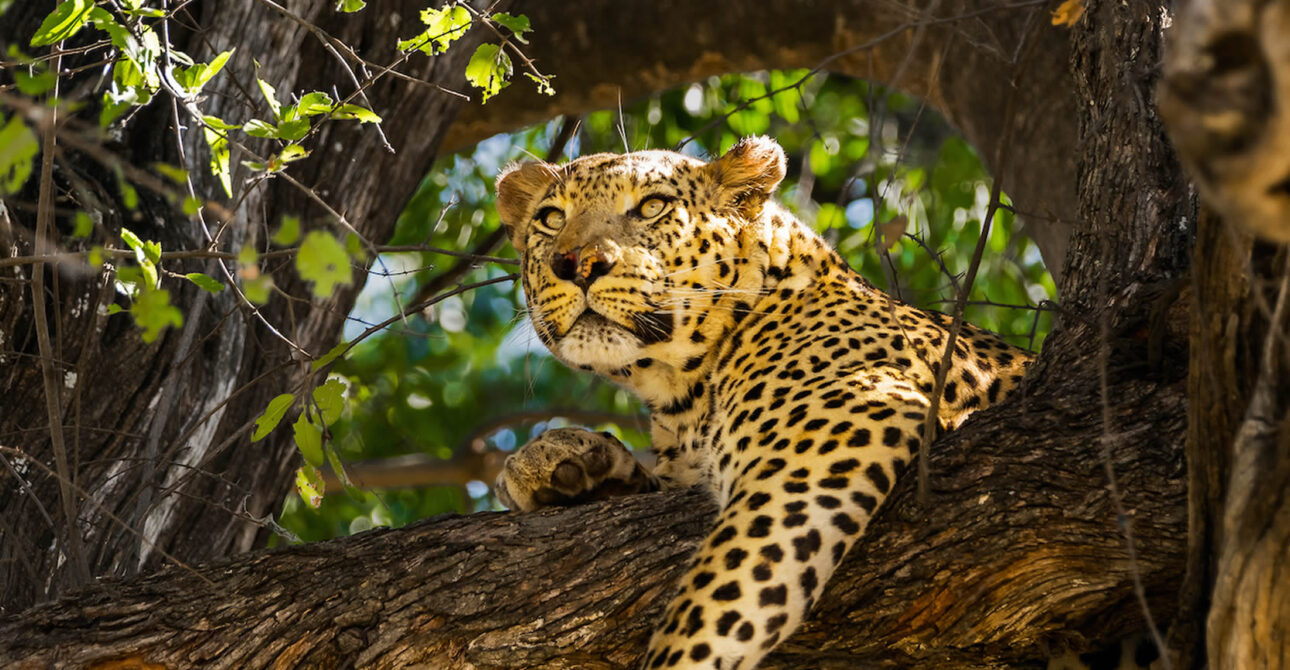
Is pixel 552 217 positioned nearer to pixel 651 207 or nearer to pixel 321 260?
pixel 651 207

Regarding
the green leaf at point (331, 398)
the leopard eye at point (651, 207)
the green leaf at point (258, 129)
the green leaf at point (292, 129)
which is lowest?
the green leaf at point (331, 398)

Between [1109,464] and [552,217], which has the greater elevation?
[552,217]

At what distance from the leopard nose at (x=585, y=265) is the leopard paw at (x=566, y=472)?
601 mm

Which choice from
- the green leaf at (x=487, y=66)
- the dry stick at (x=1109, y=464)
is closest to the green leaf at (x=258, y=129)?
the green leaf at (x=487, y=66)

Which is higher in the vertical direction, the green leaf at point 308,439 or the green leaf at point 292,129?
the green leaf at point 292,129

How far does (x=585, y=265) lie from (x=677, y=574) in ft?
4.88

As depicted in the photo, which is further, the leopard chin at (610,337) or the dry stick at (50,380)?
the leopard chin at (610,337)

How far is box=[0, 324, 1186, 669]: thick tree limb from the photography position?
389 centimetres

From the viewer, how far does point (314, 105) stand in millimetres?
4129

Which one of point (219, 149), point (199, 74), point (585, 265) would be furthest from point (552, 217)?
point (199, 74)

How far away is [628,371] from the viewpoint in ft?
18.6

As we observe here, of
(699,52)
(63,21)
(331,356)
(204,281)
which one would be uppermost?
(699,52)

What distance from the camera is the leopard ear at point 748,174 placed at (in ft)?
18.6

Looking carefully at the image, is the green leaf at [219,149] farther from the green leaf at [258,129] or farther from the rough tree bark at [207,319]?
the rough tree bark at [207,319]
